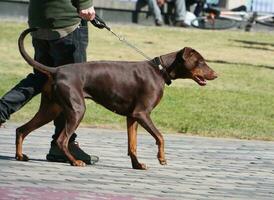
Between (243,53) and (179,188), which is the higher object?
(179,188)

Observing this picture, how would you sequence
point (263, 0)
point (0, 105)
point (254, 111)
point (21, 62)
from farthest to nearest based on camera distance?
point (263, 0)
point (21, 62)
point (254, 111)
point (0, 105)

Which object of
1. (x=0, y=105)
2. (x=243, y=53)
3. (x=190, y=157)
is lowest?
(x=243, y=53)

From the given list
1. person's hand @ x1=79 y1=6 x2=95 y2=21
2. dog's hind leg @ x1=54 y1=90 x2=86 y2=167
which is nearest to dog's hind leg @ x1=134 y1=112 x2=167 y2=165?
dog's hind leg @ x1=54 y1=90 x2=86 y2=167

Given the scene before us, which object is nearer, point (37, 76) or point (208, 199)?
point (208, 199)

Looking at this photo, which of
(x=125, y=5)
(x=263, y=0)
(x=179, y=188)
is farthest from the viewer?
(x=263, y=0)

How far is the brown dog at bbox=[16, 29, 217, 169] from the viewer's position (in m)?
8.02

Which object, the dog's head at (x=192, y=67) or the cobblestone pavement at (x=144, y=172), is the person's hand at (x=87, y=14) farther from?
the cobblestone pavement at (x=144, y=172)

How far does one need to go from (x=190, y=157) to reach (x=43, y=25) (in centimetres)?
208

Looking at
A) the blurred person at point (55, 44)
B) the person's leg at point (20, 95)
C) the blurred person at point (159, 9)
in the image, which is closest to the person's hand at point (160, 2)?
the blurred person at point (159, 9)

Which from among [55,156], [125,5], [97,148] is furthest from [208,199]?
[125,5]

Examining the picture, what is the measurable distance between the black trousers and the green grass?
3394mm

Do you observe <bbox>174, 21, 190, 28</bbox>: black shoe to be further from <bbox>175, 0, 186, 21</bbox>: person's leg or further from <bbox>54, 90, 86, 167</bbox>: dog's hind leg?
<bbox>54, 90, 86, 167</bbox>: dog's hind leg

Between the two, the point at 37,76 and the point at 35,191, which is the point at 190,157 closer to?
the point at 37,76

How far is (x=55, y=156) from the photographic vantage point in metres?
8.54
